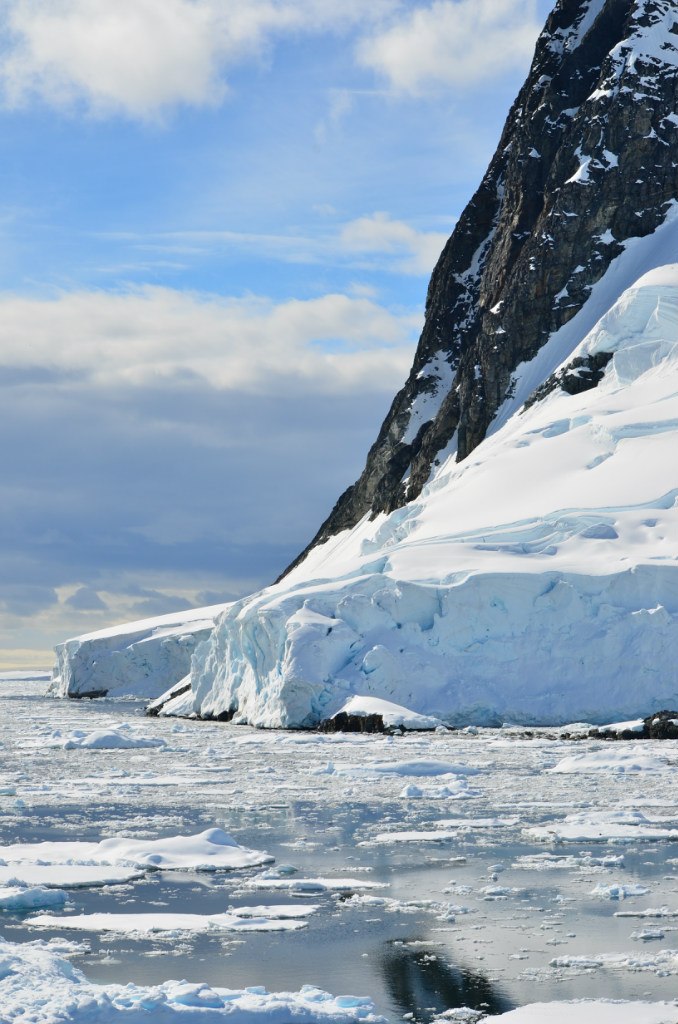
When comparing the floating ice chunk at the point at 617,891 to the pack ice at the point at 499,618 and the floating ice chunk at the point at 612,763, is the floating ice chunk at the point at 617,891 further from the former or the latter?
the pack ice at the point at 499,618

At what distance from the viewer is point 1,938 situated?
950cm

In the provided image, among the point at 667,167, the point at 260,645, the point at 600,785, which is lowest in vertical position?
the point at 600,785

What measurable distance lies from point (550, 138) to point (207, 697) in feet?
155

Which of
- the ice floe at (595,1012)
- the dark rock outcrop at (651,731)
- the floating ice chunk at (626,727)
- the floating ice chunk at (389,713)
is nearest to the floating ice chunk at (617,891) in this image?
the ice floe at (595,1012)

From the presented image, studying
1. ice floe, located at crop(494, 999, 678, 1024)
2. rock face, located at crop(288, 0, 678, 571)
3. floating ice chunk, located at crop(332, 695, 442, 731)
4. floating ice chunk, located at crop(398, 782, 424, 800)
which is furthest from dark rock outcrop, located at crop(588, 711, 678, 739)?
rock face, located at crop(288, 0, 678, 571)

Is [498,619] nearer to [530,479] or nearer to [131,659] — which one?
[530,479]

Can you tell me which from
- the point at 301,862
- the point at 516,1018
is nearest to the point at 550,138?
the point at 301,862

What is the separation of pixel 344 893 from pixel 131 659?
51.3m

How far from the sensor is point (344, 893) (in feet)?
38.5

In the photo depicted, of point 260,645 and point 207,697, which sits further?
point 207,697

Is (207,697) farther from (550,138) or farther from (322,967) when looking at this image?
(550,138)

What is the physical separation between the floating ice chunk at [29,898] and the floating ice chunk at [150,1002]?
9.82 feet

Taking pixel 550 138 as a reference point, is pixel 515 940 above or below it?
below

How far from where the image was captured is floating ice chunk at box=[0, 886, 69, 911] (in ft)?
36.7
